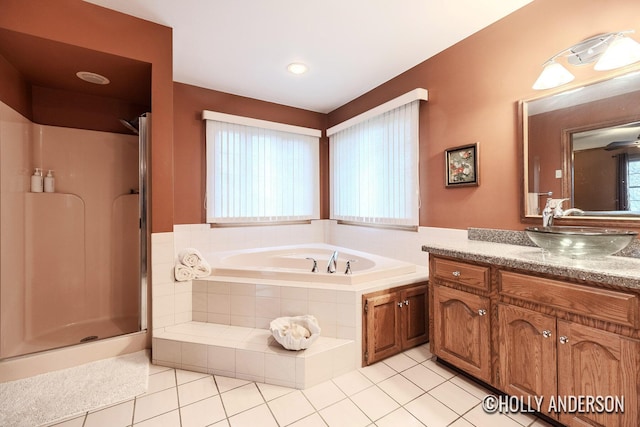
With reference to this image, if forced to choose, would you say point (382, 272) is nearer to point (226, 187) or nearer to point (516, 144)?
point (516, 144)

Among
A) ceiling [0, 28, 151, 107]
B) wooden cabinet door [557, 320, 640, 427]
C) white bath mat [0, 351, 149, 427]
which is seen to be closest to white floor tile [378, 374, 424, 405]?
wooden cabinet door [557, 320, 640, 427]

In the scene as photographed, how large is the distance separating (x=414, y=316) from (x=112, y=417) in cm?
200

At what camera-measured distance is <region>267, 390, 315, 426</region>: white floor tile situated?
4.77 ft

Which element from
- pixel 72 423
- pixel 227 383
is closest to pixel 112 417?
pixel 72 423

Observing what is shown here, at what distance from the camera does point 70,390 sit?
5.43ft

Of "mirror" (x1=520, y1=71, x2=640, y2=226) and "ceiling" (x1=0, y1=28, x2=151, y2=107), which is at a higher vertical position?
"ceiling" (x1=0, y1=28, x2=151, y2=107)

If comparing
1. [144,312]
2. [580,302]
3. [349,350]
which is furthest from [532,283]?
[144,312]

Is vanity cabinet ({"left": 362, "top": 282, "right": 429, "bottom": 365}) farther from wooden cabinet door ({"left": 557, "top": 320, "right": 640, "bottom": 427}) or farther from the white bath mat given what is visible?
the white bath mat

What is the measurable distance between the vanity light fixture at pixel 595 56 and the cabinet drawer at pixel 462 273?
121 centimetres

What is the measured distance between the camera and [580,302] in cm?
120

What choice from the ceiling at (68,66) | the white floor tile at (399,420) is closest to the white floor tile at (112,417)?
the white floor tile at (399,420)

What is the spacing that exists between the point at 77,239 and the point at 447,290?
10.4 ft

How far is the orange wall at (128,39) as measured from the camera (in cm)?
169

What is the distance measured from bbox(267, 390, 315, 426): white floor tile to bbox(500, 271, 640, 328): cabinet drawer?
4.15 ft
